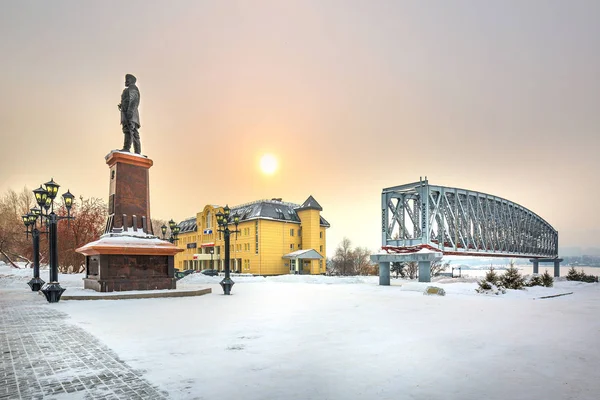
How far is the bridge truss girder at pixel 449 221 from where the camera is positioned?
80.6 ft

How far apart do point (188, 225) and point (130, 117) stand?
43.3 m

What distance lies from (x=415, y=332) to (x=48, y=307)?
12605 mm

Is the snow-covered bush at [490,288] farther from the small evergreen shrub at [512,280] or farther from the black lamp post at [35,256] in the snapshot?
the black lamp post at [35,256]

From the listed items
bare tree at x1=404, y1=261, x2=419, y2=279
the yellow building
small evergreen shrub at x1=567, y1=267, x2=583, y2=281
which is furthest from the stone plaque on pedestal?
bare tree at x1=404, y1=261, x2=419, y2=279

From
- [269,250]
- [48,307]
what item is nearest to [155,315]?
[48,307]

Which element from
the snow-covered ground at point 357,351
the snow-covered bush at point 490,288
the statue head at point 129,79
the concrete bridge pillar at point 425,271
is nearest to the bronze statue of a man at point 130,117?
the statue head at point 129,79

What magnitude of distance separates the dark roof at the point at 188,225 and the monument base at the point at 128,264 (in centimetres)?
3892

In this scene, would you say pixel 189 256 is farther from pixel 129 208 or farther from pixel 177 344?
pixel 177 344

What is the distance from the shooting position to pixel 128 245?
1673 centimetres

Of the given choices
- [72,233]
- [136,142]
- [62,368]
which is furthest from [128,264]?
[72,233]

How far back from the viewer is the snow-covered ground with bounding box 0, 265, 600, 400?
181 inches

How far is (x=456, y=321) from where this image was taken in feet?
32.4

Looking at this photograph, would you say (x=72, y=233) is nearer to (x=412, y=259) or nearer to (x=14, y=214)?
(x=14, y=214)

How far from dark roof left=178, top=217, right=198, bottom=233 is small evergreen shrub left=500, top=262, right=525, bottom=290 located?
45.9 metres
